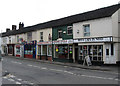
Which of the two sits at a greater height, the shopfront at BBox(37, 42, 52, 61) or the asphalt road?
the shopfront at BBox(37, 42, 52, 61)

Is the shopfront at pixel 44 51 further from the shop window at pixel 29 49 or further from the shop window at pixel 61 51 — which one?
the shop window at pixel 29 49

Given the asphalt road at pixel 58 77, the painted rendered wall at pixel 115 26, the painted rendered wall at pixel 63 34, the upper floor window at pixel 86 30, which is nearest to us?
the asphalt road at pixel 58 77

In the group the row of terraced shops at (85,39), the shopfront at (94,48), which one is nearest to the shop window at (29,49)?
the row of terraced shops at (85,39)

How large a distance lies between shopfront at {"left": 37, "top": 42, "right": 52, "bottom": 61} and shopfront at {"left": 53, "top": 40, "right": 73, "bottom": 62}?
1.46 meters

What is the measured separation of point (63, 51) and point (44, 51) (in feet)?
16.9

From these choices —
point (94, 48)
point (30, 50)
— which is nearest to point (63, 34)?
point (94, 48)

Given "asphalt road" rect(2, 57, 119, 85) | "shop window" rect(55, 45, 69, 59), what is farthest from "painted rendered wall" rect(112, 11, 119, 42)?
"shop window" rect(55, 45, 69, 59)

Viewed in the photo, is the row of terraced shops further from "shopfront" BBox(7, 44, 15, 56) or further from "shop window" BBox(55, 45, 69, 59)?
"shopfront" BBox(7, 44, 15, 56)

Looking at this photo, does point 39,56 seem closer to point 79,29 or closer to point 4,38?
point 79,29

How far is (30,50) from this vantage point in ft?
96.2

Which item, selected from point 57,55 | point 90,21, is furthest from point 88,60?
point 57,55

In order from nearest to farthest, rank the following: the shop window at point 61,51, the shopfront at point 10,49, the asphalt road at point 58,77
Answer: the asphalt road at point 58,77 < the shop window at point 61,51 < the shopfront at point 10,49

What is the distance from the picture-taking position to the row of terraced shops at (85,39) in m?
16.3

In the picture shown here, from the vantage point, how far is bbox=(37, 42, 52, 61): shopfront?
24.6 metres
